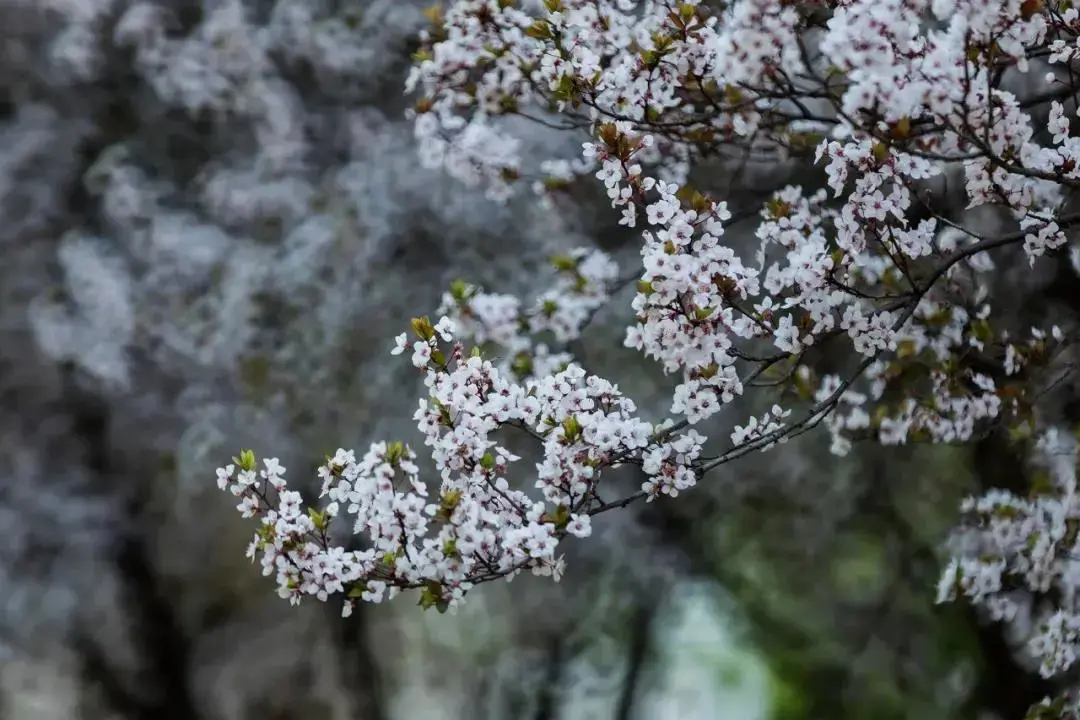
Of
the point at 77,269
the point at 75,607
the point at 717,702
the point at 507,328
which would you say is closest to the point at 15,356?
the point at 77,269

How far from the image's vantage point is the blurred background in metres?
4.85

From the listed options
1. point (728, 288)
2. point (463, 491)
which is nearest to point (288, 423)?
point (463, 491)

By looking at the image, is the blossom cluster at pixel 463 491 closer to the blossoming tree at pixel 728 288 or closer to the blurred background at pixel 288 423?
the blossoming tree at pixel 728 288

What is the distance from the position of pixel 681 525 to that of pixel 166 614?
10.4ft

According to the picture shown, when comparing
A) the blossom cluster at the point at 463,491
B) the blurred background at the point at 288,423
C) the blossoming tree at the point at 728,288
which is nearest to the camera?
the blossoming tree at the point at 728,288

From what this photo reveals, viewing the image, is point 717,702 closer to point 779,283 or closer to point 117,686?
point 117,686

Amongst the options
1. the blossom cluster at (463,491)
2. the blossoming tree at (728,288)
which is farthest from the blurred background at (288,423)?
the blossom cluster at (463,491)

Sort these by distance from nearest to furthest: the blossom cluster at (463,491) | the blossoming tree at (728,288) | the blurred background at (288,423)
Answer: the blossoming tree at (728,288), the blossom cluster at (463,491), the blurred background at (288,423)

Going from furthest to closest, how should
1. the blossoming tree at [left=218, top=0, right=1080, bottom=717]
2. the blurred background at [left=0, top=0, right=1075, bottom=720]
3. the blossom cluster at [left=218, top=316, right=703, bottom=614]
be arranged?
the blurred background at [left=0, top=0, right=1075, bottom=720] → the blossom cluster at [left=218, top=316, right=703, bottom=614] → the blossoming tree at [left=218, top=0, right=1080, bottom=717]

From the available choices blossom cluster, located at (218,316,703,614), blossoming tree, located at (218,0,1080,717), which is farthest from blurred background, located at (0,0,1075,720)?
blossom cluster, located at (218,316,703,614)

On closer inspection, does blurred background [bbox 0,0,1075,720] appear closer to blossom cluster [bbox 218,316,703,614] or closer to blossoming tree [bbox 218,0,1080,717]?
blossoming tree [bbox 218,0,1080,717]

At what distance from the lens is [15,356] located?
19.0 ft

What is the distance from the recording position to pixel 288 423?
4949 millimetres

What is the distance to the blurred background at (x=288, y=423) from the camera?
4848mm
